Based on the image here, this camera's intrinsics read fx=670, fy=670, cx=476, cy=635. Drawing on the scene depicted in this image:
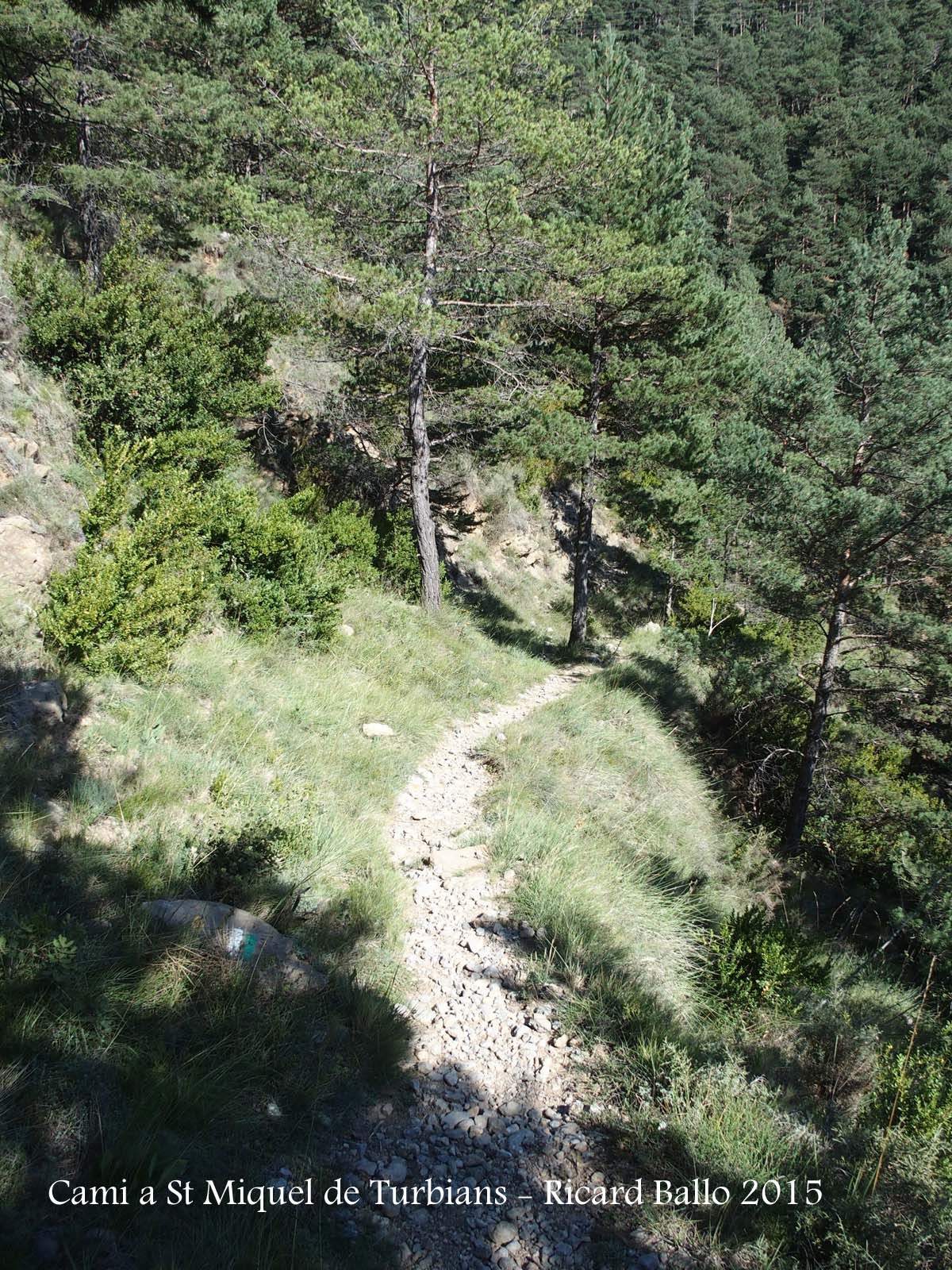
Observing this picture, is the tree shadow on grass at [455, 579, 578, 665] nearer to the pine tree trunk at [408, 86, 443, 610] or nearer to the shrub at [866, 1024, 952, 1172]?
the pine tree trunk at [408, 86, 443, 610]

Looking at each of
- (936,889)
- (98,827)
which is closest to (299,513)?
(98,827)

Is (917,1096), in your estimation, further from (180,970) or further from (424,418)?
(424,418)

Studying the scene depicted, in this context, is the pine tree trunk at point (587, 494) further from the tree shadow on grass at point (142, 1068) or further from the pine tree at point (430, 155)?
the tree shadow on grass at point (142, 1068)

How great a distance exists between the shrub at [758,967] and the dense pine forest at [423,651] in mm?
59

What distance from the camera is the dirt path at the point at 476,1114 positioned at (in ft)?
8.95

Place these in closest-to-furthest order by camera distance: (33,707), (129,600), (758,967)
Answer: (33,707) → (758,967) → (129,600)

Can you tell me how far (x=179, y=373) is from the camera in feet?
28.1

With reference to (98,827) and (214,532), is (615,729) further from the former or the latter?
(98,827)

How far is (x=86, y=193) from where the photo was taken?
11891 mm

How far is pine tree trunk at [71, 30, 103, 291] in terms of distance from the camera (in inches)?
435

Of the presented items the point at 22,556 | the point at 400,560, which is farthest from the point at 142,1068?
the point at 400,560

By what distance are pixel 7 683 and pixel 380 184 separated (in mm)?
8649

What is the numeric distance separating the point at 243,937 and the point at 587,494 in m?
11.6

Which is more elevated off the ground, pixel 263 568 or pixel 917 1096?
pixel 263 568
